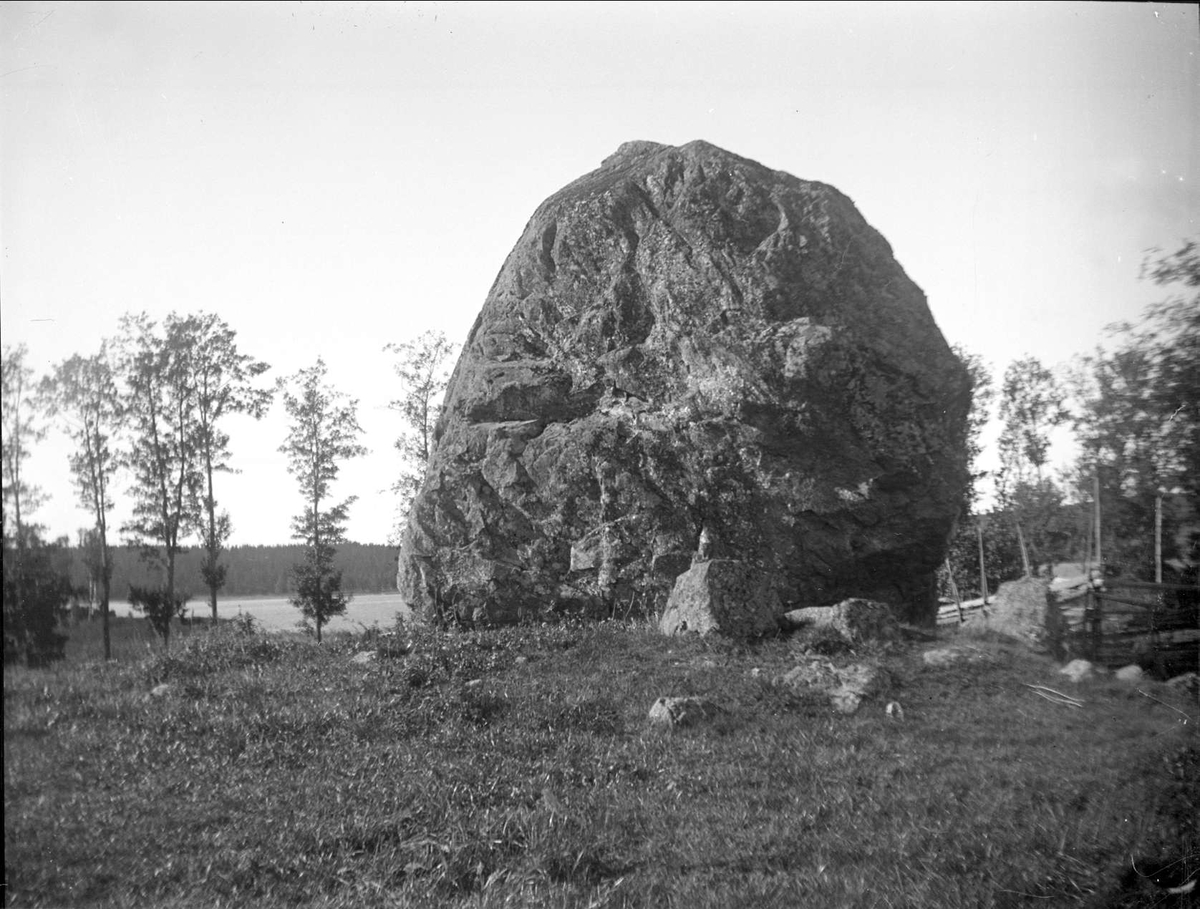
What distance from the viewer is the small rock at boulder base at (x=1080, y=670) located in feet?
14.6

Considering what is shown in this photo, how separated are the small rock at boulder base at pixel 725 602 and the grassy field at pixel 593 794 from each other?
1.20m

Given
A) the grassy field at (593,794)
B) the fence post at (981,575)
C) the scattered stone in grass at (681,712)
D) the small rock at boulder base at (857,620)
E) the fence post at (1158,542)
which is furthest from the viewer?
the small rock at boulder base at (857,620)

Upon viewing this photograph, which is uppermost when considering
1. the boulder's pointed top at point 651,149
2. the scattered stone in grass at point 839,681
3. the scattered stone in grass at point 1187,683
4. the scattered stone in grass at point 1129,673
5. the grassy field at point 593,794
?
the boulder's pointed top at point 651,149

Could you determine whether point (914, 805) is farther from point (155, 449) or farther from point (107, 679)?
point (155, 449)

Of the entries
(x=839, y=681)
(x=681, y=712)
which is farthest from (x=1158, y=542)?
(x=681, y=712)

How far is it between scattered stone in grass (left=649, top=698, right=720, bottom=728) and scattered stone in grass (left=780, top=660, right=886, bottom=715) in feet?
2.26

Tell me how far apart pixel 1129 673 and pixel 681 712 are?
249cm

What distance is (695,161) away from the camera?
7734 millimetres

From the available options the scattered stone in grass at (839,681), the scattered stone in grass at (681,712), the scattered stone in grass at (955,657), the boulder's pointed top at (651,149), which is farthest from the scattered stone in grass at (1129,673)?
the boulder's pointed top at (651,149)

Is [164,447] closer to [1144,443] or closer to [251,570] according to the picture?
[251,570]

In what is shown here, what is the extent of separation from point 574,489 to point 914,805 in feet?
15.2

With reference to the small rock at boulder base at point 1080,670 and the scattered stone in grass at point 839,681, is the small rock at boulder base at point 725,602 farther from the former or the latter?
the small rock at boulder base at point 1080,670

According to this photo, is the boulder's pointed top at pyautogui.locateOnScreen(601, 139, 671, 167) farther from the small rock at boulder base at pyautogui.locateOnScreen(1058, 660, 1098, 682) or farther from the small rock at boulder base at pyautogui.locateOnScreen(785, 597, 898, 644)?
the small rock at boulder base at pyautogui.locateOnScreen(1058, 660, 1098, 682)

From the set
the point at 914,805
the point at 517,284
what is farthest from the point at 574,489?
the point at 914,805
